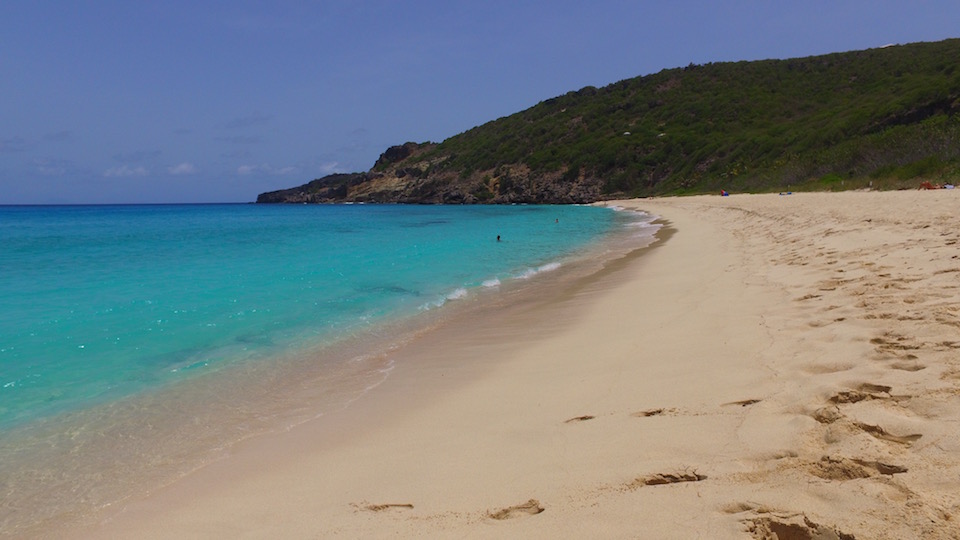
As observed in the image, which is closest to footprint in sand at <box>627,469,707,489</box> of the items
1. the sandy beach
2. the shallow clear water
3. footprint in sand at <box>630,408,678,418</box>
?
the sandy beach

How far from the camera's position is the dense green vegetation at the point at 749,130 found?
32062 millimetres

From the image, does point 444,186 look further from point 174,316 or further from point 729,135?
point 174,316

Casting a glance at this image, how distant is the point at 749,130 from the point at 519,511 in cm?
7276

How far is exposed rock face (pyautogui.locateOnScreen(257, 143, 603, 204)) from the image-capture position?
3073 inches

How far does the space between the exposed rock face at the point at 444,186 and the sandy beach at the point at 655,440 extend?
7024cm

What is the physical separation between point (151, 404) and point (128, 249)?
2312 cm

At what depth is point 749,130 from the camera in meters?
64.9

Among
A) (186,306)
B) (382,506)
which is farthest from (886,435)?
(186,306)

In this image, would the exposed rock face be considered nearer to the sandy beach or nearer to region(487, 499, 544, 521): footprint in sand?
the sandy beach

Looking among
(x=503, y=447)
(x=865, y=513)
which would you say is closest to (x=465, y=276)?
(x=503, y=447)

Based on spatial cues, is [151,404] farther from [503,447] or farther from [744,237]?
[744,237]

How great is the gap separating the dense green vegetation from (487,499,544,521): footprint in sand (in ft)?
83.6

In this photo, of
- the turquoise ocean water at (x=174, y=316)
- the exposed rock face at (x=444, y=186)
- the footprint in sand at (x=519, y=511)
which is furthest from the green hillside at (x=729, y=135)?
the footprint in sand at (x=519, y=511)

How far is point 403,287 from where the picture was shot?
38.5 feet
